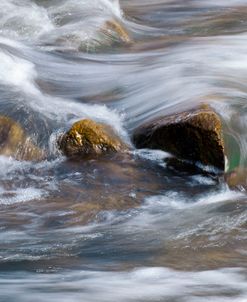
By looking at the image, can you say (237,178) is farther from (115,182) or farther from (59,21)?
(59,21)

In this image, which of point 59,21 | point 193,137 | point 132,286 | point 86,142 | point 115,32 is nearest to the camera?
point 132,286

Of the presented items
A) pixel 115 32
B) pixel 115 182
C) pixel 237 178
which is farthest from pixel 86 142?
pixel 115 32

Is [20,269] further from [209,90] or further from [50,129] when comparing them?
[209,90]

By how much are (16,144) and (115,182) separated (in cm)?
105

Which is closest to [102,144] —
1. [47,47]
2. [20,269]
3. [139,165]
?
[139,165]

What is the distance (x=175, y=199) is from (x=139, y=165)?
63 centimetres

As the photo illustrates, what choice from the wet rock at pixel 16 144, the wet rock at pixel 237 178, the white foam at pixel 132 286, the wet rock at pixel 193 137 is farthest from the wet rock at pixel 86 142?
the white foam at pixel 132 286

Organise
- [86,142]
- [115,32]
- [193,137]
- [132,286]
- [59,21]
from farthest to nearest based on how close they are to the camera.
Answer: [59,21], [115,32], [86,142], [193,137], [132,286]

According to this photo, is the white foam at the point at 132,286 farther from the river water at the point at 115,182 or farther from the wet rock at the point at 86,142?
the wet rock at the point at 86,142

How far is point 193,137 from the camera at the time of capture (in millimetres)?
6129

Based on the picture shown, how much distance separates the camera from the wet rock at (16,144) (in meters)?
6.41

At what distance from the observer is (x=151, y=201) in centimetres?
571

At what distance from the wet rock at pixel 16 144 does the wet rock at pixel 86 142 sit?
0.77 feet

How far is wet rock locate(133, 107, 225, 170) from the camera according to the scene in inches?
239
